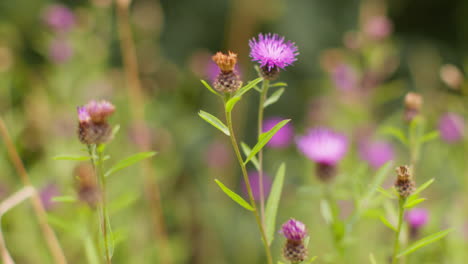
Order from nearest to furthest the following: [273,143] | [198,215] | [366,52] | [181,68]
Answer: [366,52] < [273,143] < [198,215] < [181,68]

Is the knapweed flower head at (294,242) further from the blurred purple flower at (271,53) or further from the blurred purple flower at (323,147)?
the blurred purple flower at (323,147)

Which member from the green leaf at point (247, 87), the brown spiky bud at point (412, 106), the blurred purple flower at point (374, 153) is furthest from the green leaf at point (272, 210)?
the blurred purple flower at point (374, 153)

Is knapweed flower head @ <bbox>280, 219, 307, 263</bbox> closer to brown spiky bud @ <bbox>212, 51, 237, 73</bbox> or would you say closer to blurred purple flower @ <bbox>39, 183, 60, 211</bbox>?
brown spiky bud @ <bbox>212, 51, 237, 73</bbox>

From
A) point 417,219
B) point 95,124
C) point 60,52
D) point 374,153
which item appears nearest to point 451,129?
Result: point 374,153

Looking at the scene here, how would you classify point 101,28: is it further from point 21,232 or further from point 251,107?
point 21,232

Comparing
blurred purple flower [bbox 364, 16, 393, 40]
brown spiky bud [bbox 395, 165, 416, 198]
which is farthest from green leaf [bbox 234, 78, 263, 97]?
blurred purple flower [bbox 364, 16, 393, 40]

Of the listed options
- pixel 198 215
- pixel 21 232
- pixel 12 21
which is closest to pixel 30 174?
pixel 21 232
